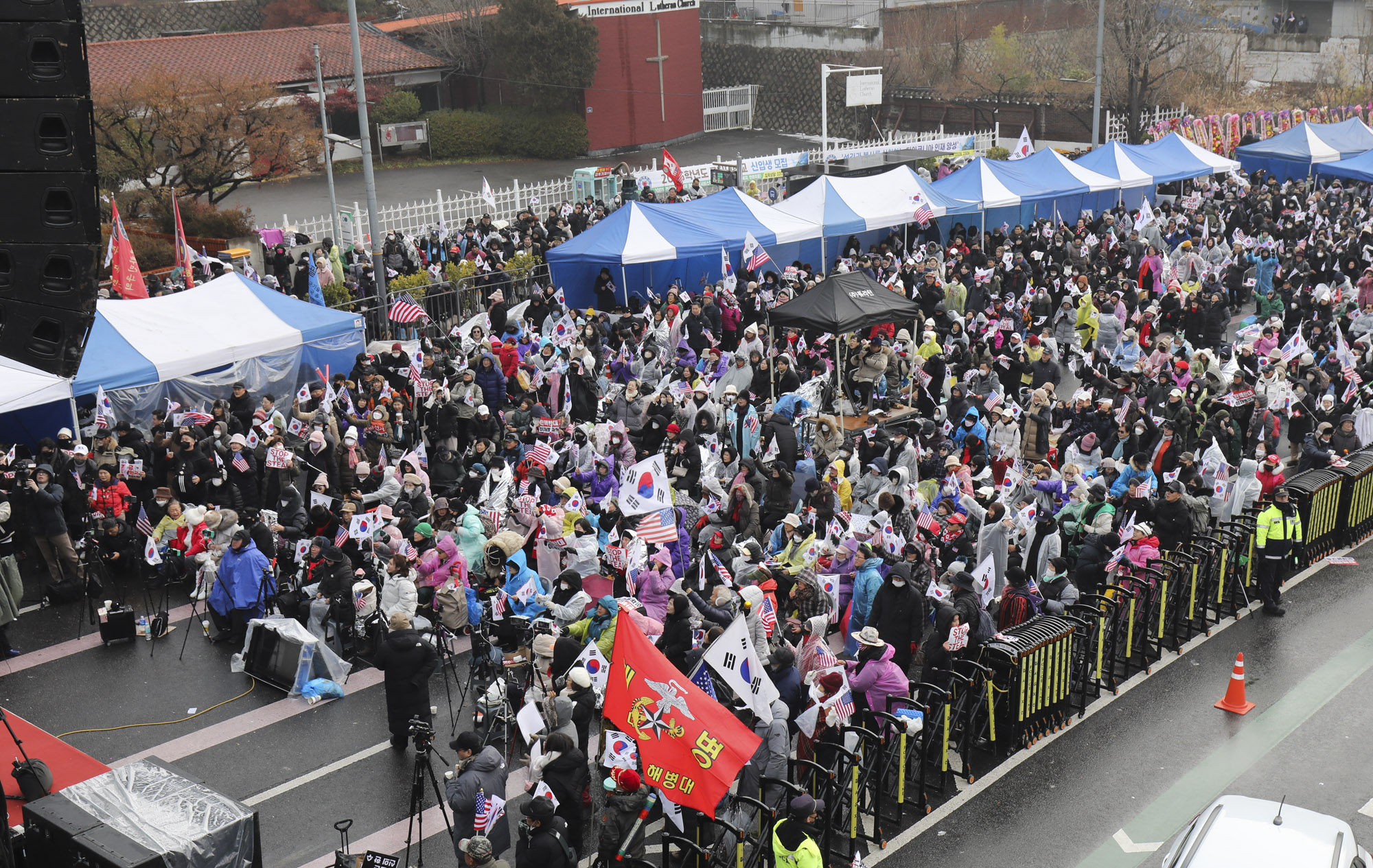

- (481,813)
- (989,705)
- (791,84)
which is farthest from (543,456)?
(791,84)

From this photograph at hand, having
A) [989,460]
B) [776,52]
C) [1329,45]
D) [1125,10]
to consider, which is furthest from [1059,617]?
[1329,45]

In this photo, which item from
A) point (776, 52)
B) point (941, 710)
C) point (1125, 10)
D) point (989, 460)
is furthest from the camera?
point (776, 52)

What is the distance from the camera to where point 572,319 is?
20047 mm

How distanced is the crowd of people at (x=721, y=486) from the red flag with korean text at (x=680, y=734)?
0.40 meters

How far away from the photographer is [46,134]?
6.81 m

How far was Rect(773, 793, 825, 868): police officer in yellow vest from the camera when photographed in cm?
783

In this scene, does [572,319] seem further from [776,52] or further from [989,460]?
[776,52]

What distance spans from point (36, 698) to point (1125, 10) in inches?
1696

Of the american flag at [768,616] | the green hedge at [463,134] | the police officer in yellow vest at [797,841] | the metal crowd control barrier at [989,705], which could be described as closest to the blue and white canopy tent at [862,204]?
the metal crowd control barrier at [989,705]

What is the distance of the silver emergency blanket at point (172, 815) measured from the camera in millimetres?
7012

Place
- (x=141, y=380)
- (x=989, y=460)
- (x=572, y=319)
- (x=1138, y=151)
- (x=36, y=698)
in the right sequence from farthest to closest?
(x=1138, y=151)
(x=572, y=319)
(x=141, y=380)
(x=989, y=460)
(x=36, y=698)

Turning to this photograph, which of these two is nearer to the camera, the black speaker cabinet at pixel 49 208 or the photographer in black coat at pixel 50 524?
the black speaker cabinet at pixel 49 208

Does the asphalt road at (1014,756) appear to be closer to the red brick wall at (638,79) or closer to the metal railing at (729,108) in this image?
the red brick wall at (638,79)

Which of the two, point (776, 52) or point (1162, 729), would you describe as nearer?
point (1162, 729)
